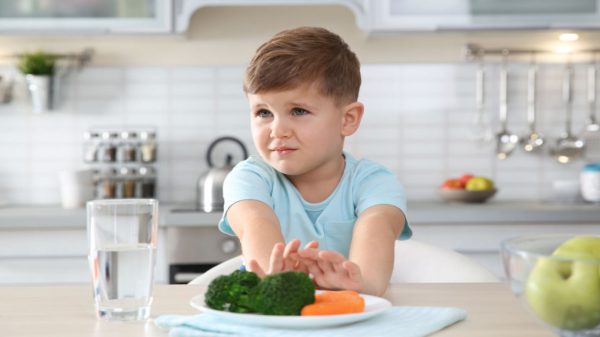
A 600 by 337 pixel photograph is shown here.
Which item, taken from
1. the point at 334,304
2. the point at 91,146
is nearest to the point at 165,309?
the point at 334,304

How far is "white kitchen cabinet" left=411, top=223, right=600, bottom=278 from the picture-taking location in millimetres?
2920

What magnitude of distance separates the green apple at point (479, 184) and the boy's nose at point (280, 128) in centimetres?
175

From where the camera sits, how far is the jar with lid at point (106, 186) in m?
3.25

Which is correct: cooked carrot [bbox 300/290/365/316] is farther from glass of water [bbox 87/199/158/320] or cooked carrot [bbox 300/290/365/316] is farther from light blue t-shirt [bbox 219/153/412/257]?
light blue t-shirt [bbox 219/153/412/257]

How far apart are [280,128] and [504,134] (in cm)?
205

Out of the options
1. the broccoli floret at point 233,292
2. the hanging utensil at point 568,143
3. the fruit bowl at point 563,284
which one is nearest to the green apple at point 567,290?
the fruit bowl at point 563,284

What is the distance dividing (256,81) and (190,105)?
1.96 metres

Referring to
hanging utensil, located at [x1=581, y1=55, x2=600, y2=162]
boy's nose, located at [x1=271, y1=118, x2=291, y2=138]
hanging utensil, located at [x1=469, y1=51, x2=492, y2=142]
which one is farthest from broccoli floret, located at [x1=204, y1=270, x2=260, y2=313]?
hanging utensil, located at [x1=581, y1=55, x2=600, y2=162]

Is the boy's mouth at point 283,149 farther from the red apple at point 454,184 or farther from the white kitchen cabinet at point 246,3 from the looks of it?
the red apple at point 454,184

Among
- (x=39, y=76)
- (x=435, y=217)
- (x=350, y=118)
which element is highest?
(x=39, y=76)

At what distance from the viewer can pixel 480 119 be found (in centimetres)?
341

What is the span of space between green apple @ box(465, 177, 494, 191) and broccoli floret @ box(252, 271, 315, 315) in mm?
2241

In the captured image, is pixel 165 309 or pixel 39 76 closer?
pixel 165 309

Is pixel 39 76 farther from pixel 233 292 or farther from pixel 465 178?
pixel 233 292
